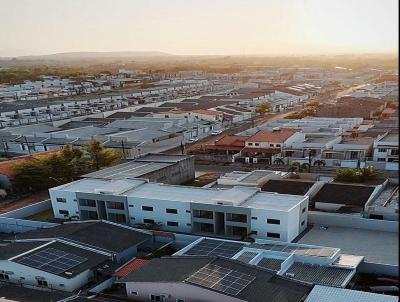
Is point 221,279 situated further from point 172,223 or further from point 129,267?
point 172,223

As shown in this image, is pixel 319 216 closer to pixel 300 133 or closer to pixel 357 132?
pixel 300 133

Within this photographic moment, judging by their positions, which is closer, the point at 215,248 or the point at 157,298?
the point at 157,298

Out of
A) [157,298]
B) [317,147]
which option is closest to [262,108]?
[317,147]

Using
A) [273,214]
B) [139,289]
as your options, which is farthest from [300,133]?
[139,289]

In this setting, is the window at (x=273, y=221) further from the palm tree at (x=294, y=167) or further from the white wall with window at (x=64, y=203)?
the palm tree at (x=294, y=167)

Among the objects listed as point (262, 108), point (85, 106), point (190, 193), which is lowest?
point (262, 108)
